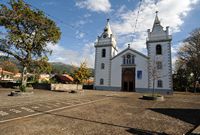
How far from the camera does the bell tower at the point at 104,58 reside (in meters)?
39.0

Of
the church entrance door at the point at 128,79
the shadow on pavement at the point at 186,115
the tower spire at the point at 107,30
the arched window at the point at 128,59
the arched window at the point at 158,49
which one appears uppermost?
the tower spire at the point at 107,30

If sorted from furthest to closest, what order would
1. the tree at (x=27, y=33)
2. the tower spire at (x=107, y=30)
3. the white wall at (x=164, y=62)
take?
the tower spire at (x=107, y=30) < the white wall at (x=164, y=62) < the tree at (x=27, y=33)

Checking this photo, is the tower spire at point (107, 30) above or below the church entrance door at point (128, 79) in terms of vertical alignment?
above

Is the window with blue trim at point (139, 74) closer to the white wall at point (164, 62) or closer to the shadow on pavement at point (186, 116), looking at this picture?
the white wall at point (164, 62)

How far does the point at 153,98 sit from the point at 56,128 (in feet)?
46.5

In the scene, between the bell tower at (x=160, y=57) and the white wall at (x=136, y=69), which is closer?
the bell tower at (x=160, y=57)

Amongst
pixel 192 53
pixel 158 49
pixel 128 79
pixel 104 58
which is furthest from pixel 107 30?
pixel 192 53

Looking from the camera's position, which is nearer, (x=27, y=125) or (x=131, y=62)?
(x=27, y=125)

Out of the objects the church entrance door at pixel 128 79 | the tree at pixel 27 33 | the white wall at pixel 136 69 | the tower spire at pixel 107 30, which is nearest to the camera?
the tree at pixel 27 33

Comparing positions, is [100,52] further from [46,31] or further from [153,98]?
[153,98]

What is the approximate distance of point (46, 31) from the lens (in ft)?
69.0

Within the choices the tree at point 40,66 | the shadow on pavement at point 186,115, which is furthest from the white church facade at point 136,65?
the shadow on pavement at point 186,115

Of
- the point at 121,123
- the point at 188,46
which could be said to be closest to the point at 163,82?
the point at 188,46

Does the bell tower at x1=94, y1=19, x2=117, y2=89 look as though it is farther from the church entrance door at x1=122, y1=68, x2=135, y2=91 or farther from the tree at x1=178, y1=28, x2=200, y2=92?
the tree at x1=178, y1=28, x2=200, y2=92
